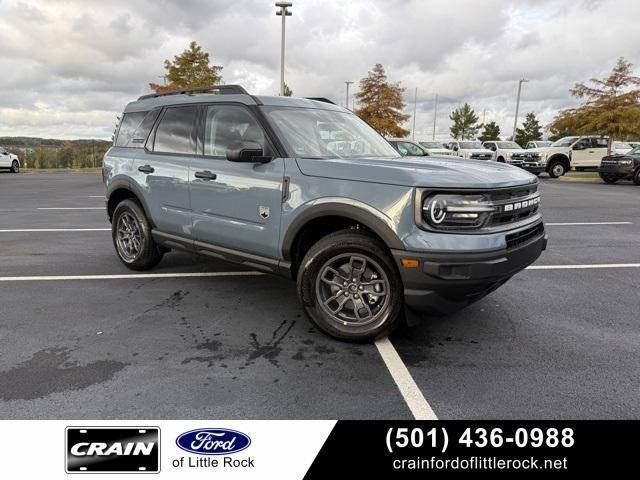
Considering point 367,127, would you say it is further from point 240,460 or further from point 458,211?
point 240,460

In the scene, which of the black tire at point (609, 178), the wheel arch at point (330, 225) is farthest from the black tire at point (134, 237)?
the black tire at point (609, 178)

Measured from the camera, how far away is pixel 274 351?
3.50 metres

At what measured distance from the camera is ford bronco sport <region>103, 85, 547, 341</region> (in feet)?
10.4

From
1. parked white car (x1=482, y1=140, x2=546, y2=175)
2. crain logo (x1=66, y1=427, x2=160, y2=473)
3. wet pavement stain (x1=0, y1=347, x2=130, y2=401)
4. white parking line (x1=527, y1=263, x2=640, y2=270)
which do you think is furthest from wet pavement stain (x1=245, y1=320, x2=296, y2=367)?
parked white car (x1=482, y1=140, x2=546, y2=175)

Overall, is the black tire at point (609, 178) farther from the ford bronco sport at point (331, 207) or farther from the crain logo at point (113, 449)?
the crain logo at point (113, 449)

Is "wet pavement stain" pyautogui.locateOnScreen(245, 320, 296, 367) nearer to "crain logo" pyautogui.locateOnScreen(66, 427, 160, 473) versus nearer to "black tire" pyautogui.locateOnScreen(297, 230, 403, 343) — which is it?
"black tire" pyautogui.locateOnScreen(297, 230, 403, 343)

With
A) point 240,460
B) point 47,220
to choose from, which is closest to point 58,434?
point 240,460

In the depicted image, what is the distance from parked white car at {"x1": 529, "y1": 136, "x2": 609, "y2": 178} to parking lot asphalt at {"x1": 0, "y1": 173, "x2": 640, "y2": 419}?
757 inches

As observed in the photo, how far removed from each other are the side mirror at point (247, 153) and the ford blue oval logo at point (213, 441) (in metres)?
2.04

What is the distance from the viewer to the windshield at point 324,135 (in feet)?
13.2

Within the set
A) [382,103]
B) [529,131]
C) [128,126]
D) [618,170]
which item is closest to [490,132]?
[529,131]

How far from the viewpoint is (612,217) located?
10070mm

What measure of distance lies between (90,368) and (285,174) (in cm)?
195

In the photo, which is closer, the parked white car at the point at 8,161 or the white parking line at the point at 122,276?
the white parking line at the point at 122,276
